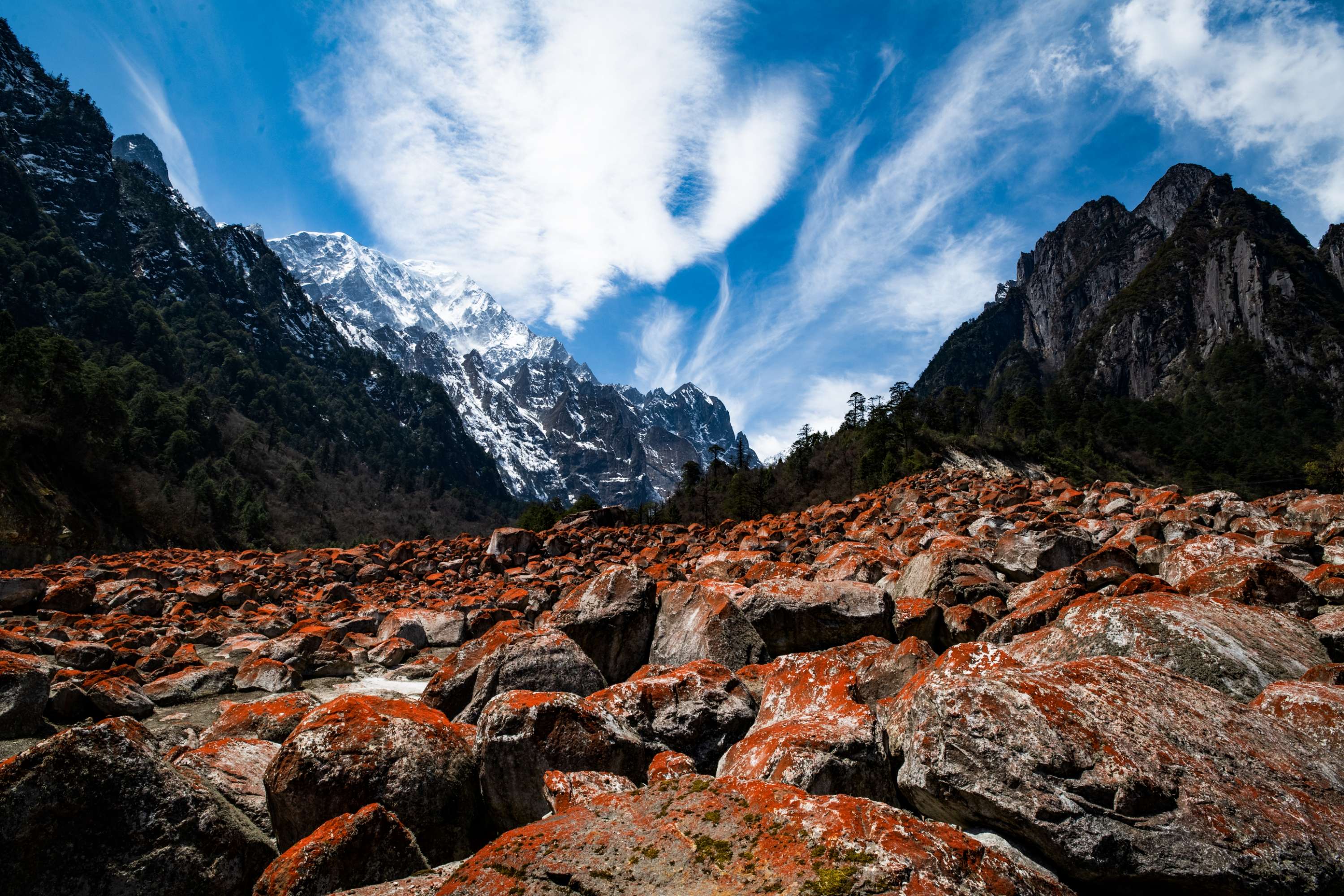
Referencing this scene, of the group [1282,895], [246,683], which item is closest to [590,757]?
[1282,895]

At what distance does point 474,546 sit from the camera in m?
44.3

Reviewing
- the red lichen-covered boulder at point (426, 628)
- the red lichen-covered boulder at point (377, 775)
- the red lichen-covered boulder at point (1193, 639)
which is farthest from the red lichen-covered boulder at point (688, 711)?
the red lichen-covered boulder at point (426, 628)

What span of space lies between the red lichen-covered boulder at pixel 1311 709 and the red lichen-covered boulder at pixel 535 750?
666cm

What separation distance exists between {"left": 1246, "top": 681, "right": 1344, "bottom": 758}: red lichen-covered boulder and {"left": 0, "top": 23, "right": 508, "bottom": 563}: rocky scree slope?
171 ft

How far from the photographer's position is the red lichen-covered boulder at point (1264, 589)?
8711mm

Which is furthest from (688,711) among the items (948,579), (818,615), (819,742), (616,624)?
(948,579)

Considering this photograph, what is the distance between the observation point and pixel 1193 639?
7.14 metres

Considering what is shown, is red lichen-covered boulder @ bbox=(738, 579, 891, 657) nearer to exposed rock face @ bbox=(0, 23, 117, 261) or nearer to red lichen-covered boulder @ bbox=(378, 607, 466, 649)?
red lichen-covered boulder @ bbox=(378, 607, 466, 649)

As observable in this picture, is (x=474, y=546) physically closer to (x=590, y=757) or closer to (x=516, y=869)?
(x=590, y=757)

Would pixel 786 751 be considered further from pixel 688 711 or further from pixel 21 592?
pixel 21 592

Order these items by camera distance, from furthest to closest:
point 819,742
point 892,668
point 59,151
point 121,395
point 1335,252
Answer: point 1335,252 < point 59,151 < point 121,395 < point 892,668 < point 819,742

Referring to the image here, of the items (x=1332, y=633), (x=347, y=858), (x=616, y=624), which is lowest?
(x=347, y=858)

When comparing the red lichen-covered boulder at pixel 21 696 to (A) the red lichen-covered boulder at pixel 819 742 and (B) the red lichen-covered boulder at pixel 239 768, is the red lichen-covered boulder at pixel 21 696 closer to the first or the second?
(B) the red lichen-covered boulder at pixel 239 768

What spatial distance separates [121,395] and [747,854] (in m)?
113
